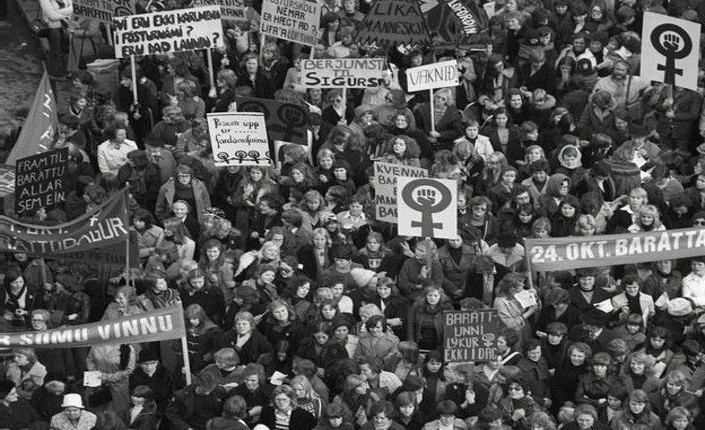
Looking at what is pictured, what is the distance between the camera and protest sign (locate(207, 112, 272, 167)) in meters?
26.9

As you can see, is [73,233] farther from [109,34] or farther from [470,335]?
[109,34]

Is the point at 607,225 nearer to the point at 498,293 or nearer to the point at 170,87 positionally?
the point at 498,293

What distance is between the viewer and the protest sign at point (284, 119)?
1082 inches

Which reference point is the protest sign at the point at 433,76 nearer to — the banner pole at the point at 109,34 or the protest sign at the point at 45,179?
the protest sign at the point at 45,179

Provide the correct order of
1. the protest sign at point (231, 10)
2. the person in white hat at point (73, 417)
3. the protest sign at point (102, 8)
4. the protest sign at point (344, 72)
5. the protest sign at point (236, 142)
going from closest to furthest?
the person in white hat at point (73, 417) → the protest sign at point (236, 142) → the protest sign at point (344, 72) → the protest sign at point (102, 8) → the protest sign at point (231, 10)

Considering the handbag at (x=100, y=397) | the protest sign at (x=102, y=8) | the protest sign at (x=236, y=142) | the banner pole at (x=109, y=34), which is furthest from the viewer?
the banner pole at (x=109, y=34)

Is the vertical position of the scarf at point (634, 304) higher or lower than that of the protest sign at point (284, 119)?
lower

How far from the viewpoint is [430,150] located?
2775cm

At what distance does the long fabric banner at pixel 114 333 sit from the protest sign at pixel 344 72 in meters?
6.03

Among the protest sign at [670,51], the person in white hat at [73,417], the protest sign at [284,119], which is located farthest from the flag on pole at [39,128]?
the protest sign at [670,51]

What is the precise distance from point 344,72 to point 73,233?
489 centimetres

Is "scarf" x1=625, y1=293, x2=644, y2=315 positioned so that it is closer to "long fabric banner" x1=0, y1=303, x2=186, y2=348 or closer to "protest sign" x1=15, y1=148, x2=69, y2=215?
"long fabric banner" x1=0, y1=303, x2=186, y2=348

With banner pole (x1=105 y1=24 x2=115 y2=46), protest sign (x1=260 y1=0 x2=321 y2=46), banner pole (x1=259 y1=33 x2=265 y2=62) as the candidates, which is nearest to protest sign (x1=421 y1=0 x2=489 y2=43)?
protest sign (x1=260 y1=0 x2=321 y2=46)

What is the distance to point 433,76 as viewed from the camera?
93.5 ft
